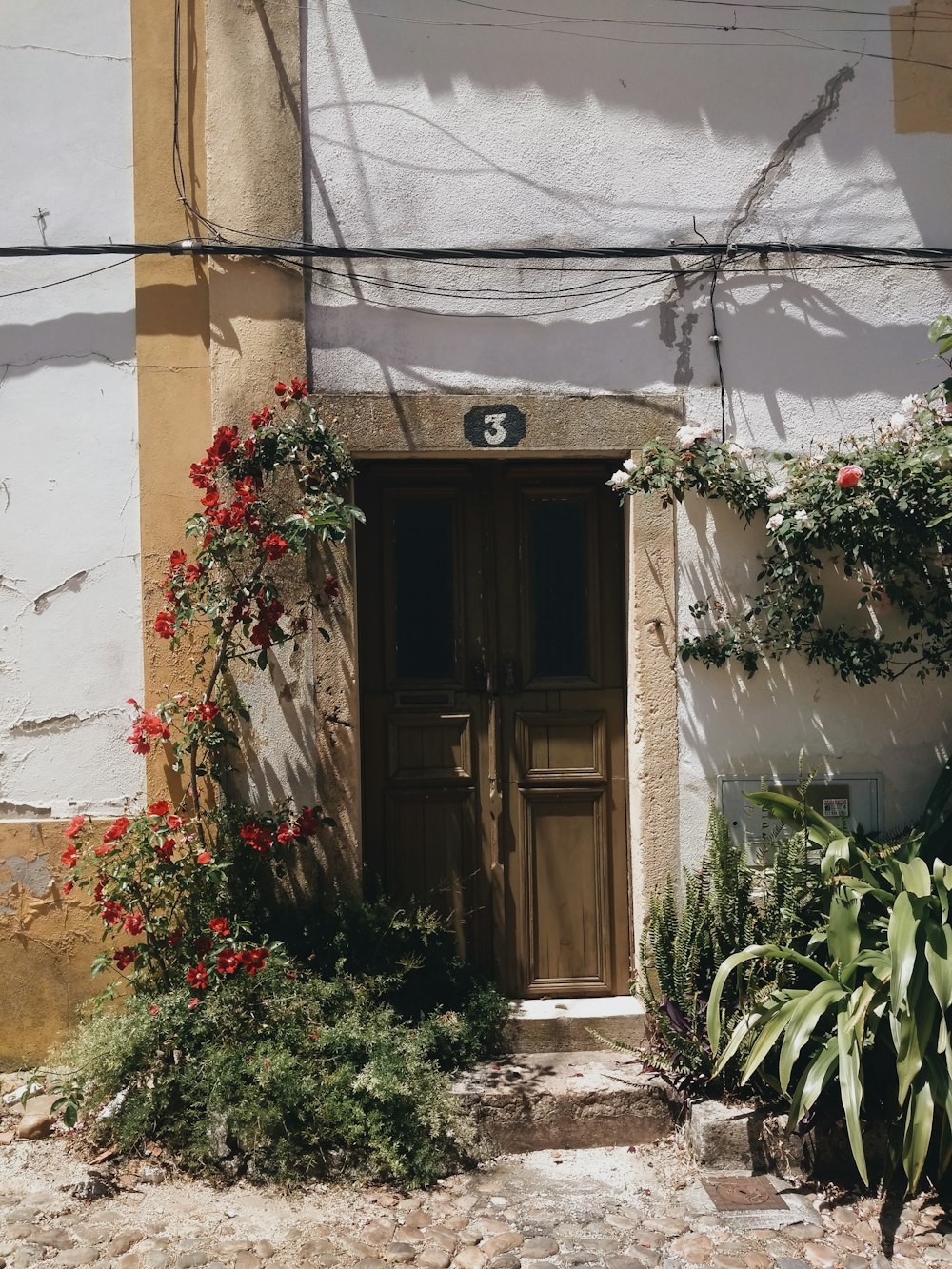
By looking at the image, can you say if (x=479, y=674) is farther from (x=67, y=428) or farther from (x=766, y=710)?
(x=67, y=428)

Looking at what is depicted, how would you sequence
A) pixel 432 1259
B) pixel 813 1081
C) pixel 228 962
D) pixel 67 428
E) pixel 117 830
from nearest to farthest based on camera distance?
pixel 432 1259 → pixel 813 1081 → pixel 228 962 → pixel 117 830 → pixel 67 428

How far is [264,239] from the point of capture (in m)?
4.49

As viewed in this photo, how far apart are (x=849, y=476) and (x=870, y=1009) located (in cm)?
187

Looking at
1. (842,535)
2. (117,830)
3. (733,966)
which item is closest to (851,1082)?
(733,966)

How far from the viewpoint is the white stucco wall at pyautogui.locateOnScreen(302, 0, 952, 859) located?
455cm

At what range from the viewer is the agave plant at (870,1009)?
347 centimetres

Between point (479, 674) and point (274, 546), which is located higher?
point (274, 546)

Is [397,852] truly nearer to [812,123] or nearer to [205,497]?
[205,497]

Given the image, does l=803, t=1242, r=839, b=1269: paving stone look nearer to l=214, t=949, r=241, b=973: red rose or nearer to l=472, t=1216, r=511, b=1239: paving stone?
l=472, t=1216, r=511, b=1239: paving stone

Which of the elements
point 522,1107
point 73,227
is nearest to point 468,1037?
point 522,1107

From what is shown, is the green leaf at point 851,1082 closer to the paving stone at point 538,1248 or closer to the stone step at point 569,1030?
the paving stone at point 538,1248

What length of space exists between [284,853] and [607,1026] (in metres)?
1.44

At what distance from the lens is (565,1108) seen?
13.5ft

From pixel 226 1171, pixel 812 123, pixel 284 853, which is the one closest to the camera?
pixel 226 1171
